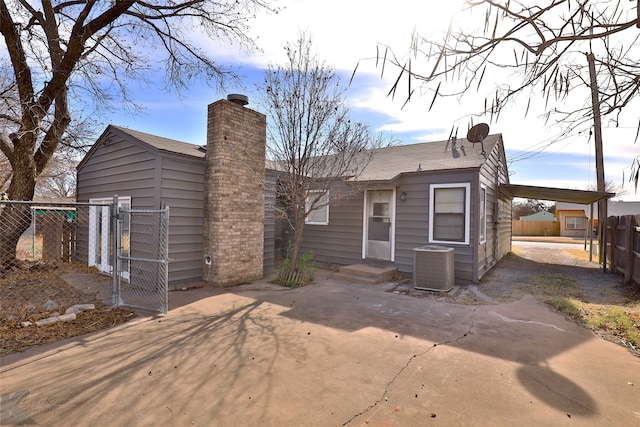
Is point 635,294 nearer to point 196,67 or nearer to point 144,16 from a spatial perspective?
point 196,67

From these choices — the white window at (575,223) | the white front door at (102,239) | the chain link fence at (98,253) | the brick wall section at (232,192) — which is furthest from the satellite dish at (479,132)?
the white window at (575,223)

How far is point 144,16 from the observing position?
854cm

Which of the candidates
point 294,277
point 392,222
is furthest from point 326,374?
point 392,222

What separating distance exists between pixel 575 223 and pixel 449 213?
3114 centimetres

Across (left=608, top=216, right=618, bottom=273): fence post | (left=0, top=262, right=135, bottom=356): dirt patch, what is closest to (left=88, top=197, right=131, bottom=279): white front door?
(left=0, top=262, right=135, bottom=356): dirt patch

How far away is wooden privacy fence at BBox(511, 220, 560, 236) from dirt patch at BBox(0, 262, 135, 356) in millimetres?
34735

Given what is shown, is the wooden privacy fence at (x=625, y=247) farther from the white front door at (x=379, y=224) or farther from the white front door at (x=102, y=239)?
the white front door at (x=102, y=239)

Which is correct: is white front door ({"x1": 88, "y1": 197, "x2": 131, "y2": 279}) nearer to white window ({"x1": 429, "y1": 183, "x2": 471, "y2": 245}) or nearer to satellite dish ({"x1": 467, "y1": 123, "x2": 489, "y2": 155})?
white window ({"x1": 429, "y1": 183, "x2": 471, "y2": 245})

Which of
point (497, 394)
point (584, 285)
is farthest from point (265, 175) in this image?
point (584, 285)

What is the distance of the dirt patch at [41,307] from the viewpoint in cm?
391

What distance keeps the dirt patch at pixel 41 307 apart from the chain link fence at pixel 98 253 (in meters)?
0.03

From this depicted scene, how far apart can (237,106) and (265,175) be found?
1.80 metres

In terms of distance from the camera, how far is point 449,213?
7.82m

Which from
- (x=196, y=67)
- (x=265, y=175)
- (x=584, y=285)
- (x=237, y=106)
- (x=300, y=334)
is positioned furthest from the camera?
(x=196, y=67)
